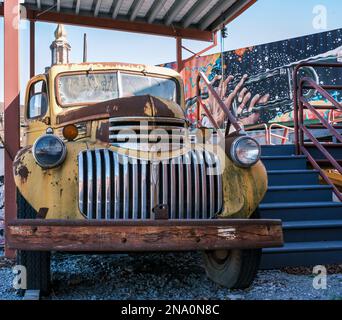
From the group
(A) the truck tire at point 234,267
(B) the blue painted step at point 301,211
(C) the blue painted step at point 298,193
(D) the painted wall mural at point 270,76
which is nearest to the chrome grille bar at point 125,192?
(A) the truck tire at point 234,267

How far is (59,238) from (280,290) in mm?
1897

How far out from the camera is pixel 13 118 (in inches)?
195

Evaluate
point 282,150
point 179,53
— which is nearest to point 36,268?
point 282,150

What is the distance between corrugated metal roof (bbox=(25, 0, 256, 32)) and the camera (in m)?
7.62

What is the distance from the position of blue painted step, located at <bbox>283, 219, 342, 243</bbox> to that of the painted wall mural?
796 cm

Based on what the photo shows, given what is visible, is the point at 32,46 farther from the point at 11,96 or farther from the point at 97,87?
the point at 97,87

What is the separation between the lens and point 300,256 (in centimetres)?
399

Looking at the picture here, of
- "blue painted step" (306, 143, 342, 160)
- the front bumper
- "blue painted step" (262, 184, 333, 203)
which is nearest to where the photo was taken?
the front bumper

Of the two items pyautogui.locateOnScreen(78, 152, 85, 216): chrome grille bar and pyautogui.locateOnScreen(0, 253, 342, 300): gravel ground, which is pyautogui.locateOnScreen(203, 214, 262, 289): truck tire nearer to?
pyautogui.locateOnScreen(0, 253, 342, 300): gravel ground

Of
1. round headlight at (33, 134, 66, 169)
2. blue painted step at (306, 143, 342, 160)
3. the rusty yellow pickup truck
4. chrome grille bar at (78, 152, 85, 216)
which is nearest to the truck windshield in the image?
the rusty yellow pickup truck

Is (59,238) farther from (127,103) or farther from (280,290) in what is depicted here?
(280,290)

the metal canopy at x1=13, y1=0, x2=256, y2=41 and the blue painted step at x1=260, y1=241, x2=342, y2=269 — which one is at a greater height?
the metal canopy at x1=13, y1=0, x2=256, y2=41

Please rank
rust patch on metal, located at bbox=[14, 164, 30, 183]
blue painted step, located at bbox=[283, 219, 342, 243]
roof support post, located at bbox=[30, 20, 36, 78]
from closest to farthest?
1. rust patch on metal, located at bbox=[14, 164, 30, 183]
2. blue painted step, located at bbox=[283, 219, 342, 243]
3. roof support post, located at bbox=[30, 20, 36, 78]

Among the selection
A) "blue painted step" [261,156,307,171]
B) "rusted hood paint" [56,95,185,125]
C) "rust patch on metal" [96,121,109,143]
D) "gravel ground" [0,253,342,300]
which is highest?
"rusted hood paint" [56,95,185,125]
